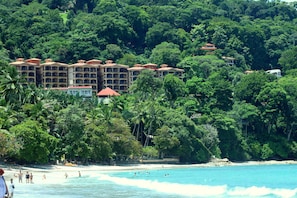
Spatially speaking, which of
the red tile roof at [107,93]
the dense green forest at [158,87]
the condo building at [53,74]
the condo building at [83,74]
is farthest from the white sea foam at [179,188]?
the condo building at [53,74]

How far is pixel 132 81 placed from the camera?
377ft

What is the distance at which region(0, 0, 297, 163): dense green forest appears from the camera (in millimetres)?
71750

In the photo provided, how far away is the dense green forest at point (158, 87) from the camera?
7175 centimetres

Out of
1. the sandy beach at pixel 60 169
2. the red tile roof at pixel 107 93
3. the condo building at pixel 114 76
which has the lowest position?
the sandy beach at pixel 60 169

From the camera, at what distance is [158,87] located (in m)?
103

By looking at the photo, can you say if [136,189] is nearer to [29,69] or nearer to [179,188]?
[179,188]

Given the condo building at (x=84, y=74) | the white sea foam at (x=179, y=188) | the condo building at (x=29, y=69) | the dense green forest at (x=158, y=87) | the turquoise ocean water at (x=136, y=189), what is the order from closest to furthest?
the turquoise ocean water at (x=136, y=189)
the white sea foam at (x=179, y=188)
the dense green forest at (x=158, y=87)
the condo building at (x=29, y=69)
the condo building at (x=84, y=74)

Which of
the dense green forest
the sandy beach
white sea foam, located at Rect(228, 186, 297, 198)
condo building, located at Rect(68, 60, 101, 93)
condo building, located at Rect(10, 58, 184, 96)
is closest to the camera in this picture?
white sea foam, located at Rect(228, 186, 297, 198)

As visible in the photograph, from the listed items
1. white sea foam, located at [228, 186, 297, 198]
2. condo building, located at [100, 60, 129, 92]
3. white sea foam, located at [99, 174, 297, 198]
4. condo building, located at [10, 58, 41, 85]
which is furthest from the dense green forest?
white sea foam, located at [228, 186, 297, 198]

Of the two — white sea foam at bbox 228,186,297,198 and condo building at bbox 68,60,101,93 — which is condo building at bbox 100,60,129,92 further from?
white sea foam at bbox 228,186,297,198

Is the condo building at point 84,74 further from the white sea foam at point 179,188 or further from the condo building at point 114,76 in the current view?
the white sea foam at point 179,188

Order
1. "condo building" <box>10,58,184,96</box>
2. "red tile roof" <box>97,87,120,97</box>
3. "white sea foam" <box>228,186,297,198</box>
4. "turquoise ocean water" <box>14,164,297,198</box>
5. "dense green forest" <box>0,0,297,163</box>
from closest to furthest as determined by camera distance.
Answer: "turquoise ocean water" <box>14,164,297,198</box> < "white sea foam" <box>228,186,297,198</box> < "dense green forest" <box>0,0,297,163</box> < "red tile roof" <box>97,87,120,97</box> < "condo building" <box>10,58,184,96</box>

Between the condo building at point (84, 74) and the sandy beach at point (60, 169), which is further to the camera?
the condo building at point (84, 74)

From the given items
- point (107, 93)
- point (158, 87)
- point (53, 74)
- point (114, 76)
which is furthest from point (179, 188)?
point (114, 76)
